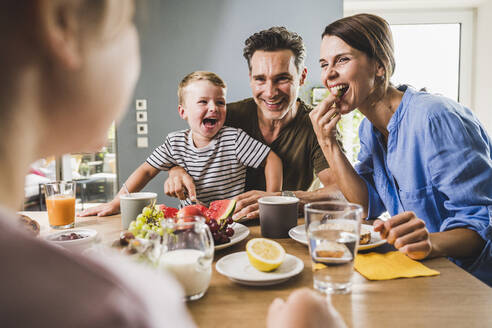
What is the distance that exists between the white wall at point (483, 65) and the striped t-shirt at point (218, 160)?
12.8 ft

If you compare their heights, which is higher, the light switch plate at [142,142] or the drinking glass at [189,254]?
the light switch plate at [142,142]

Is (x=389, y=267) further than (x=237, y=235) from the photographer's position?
No

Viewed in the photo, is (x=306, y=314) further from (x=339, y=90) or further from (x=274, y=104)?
(x=274, y=104)

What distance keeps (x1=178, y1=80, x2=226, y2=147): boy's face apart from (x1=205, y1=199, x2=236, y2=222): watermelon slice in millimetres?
821

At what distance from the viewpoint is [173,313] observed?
0.91ft

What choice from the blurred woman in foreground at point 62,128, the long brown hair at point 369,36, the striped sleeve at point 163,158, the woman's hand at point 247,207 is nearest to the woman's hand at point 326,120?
the long brown hair at point 369,36

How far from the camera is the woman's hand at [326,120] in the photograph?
6.04 ft

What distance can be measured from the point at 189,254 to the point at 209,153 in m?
1.50

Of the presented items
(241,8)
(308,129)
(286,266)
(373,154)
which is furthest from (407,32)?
(286,266)

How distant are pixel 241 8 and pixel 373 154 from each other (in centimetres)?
310

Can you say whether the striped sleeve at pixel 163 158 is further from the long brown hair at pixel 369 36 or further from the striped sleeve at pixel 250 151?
the long brown hair at pixel 369 36

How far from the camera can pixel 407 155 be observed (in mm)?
1552

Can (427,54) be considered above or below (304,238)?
above

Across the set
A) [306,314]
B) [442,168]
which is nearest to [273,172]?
[442,168]
